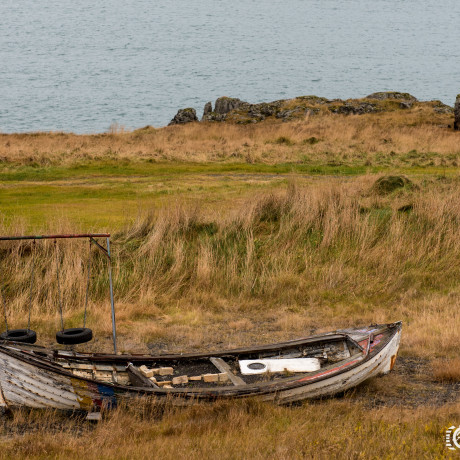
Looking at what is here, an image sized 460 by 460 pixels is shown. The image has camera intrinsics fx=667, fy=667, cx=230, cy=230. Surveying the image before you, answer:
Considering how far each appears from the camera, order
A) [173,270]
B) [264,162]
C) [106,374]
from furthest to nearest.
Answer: [264,162] < [173,270] < [106,374]

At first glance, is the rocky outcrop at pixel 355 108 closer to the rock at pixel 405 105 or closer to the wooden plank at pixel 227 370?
the rock at pixel 405 105

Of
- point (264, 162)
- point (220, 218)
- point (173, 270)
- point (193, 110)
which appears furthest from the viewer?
point (193, 110)

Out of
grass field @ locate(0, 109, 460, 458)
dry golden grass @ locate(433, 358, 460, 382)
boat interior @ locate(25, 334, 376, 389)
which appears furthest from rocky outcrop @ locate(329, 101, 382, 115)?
boat interior @ locate(25, 334, 376, 389)

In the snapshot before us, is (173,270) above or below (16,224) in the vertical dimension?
below

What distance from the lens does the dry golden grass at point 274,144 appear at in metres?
34.1

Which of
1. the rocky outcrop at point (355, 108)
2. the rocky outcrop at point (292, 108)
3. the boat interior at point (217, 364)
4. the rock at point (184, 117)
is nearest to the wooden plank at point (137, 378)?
the boat interior at point (217, 364)

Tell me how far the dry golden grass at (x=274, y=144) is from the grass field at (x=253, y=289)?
533 centimetres

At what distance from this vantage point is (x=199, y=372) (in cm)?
1031

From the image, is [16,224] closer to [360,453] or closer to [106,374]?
[106,374]

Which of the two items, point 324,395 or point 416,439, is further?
point 324,395

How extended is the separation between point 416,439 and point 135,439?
3299 mm

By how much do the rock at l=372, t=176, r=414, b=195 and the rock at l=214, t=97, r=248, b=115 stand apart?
45336 millimetres

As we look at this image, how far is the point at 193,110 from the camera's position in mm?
65812

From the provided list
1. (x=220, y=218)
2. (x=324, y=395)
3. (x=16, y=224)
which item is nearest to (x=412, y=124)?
(x=220, y=218)
